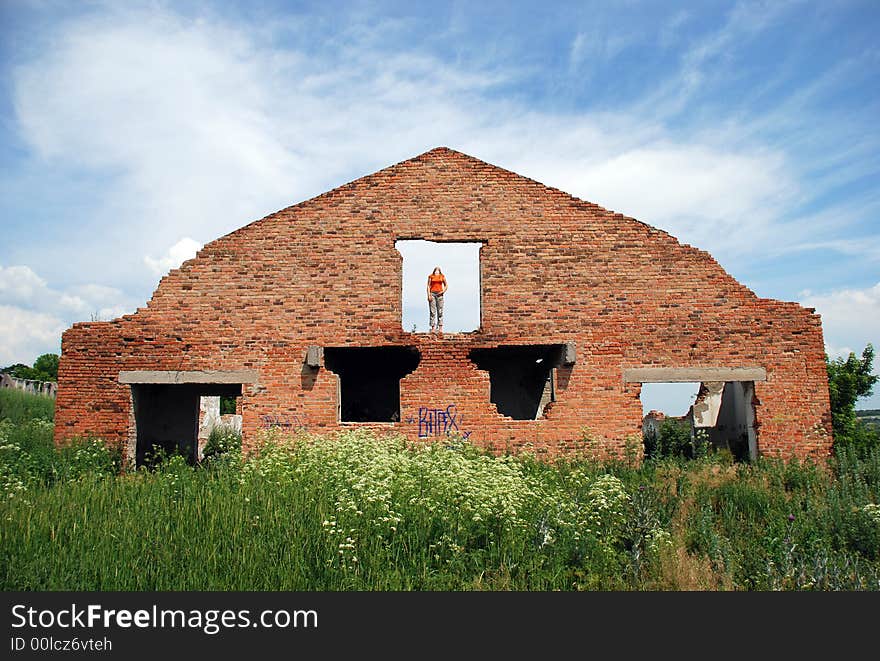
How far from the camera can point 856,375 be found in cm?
1498

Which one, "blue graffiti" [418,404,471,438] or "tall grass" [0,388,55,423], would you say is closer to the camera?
"blue graffiti" [418,404,471,438]

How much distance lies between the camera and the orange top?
12.1 meters

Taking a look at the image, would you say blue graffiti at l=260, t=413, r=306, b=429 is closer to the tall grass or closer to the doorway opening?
the doorway opening

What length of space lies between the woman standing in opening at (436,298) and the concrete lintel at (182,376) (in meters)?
3.33

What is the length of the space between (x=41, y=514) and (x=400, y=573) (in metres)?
3.59

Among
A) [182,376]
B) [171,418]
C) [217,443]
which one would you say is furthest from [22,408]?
[182,376]

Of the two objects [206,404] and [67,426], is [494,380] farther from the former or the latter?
[206,404]

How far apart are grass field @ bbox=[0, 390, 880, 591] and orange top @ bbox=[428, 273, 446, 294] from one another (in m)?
4.15

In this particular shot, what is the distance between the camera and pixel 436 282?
12.2m

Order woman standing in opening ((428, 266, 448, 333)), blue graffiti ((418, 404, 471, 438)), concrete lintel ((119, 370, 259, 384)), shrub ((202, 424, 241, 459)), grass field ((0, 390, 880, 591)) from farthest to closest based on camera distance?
shrub ((202, 424, 241, 459)) → woman standing in opening ((428, 266, 448, 333)) → concrete lintel ((119, 370, 259, 384)) → blue graffiti ((418, 404, 471, 438)) → grass field ((0, 390, 880, 591))

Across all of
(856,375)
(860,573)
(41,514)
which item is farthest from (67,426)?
(856,375)

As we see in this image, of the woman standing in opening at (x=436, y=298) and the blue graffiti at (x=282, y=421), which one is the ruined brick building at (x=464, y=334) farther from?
the woman standing in opening at (x=436, y=298)

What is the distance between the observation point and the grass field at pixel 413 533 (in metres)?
5.25

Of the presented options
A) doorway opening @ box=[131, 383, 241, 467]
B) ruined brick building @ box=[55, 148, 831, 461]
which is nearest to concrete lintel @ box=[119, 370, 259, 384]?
ruined brick building @ box=[55, 148, 831, 461]
